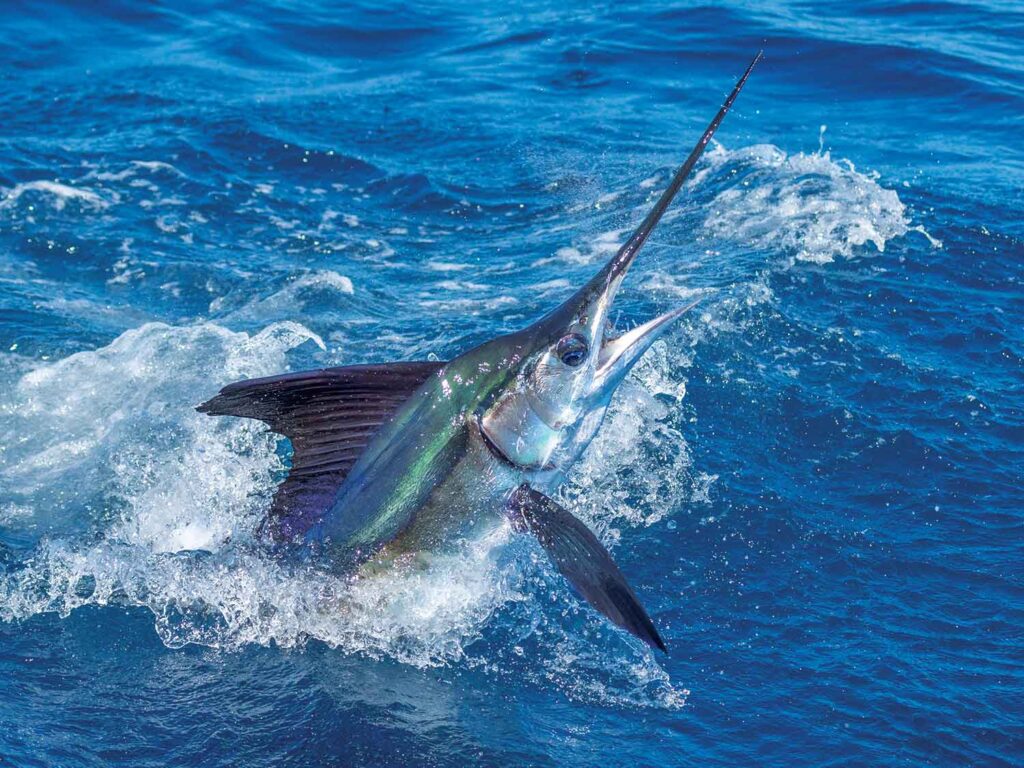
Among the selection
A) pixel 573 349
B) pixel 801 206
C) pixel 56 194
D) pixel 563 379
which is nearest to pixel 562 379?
pixel 563 379

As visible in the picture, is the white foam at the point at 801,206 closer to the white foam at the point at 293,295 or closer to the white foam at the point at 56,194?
the white foam at the point at 293,295

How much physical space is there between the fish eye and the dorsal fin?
1.83ft

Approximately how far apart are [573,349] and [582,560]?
2.55 ft

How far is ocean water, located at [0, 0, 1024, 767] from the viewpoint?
4.63 m

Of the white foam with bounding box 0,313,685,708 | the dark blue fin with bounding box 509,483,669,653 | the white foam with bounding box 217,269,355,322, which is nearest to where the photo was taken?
the dark blue fin with bounding box 509,483,669,653

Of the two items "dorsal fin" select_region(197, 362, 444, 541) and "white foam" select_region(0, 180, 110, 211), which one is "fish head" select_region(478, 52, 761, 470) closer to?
"dorsal fin" select_region(197, 362, 444, 541)

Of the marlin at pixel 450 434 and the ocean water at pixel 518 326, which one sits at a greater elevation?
the marlin at pixel 450 434

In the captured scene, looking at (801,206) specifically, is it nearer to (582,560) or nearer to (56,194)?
(582,560)

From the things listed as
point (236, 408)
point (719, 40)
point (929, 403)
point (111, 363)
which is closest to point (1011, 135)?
point (719, 40)

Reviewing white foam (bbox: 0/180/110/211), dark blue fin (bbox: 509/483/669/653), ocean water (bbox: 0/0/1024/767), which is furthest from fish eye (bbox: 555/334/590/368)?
white foam (bbox: 0/180/110/211)

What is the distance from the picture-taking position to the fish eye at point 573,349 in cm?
447

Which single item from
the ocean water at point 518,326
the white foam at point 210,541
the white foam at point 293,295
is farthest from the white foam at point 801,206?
the white foam at point 293,295

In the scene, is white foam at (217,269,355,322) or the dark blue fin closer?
the dark blue fin

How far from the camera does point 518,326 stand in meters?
7.99
